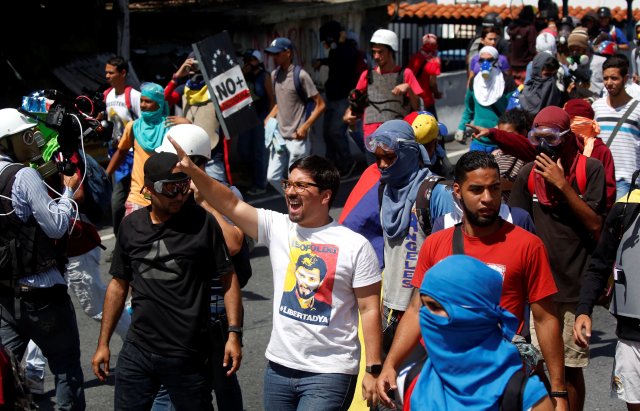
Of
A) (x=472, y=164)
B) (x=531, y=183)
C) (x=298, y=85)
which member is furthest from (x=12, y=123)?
(x=298, y=85)

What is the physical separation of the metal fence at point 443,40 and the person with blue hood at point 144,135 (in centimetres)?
1106

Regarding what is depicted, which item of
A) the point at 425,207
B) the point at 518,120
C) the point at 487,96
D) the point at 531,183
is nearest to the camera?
the point at 425,207

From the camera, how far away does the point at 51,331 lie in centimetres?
599

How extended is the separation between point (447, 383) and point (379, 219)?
2340 mm

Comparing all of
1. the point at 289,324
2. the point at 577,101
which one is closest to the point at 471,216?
the point at 289,324

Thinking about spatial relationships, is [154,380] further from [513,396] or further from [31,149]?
[513,396]

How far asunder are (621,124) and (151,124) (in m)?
3.79

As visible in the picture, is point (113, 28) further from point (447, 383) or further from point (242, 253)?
point (447, 383)

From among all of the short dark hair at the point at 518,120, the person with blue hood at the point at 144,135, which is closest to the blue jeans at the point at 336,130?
the person with blue hood at the point at 144,135

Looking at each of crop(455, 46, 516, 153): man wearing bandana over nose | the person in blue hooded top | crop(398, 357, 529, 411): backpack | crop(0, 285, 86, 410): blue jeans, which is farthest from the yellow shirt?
crop(398, 357, 529, 411): backpack

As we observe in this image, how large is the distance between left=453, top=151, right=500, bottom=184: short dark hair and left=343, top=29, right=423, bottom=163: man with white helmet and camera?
5840mm

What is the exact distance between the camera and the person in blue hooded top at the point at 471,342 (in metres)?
3.69

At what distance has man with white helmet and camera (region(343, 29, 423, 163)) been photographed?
10906 millimetres

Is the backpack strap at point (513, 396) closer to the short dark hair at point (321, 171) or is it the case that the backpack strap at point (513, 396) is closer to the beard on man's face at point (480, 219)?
the beard on man's face at point (480, 219)
